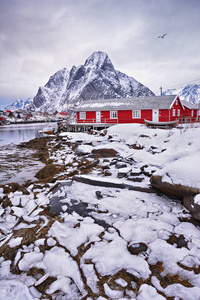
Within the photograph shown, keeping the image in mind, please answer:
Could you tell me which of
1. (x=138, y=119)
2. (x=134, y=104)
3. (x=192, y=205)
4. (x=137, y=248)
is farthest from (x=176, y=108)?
(x=137, y=248)

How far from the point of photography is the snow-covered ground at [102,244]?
2375mm

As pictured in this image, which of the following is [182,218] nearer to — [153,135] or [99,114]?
[153,135]

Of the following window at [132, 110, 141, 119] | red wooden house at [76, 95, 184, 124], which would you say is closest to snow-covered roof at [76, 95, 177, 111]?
red wooden house at [76, 95, 184, 124]

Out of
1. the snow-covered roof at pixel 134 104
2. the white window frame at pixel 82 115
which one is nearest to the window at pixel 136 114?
the snow-covered roof at pixel 134 104

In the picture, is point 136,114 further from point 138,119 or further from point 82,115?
point 82,115

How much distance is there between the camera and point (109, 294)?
7.41 feet

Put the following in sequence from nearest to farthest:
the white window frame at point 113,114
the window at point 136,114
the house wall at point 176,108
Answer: the house wall at point 176,108
the window at point 136,114
the white window frame at point 113,114

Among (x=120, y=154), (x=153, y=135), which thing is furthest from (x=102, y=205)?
(x=153, y=135)

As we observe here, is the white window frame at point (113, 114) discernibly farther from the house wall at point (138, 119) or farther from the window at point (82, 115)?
the window at point (82, 115)

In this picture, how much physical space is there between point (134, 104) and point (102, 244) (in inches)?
1029

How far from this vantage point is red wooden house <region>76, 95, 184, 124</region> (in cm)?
2547

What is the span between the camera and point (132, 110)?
87.3 feet

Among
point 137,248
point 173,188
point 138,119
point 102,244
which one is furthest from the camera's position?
point 138,119

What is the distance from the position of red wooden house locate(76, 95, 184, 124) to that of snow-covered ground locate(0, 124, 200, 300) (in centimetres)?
2192
